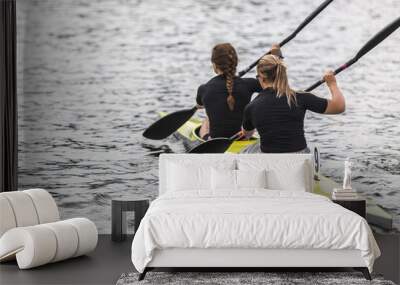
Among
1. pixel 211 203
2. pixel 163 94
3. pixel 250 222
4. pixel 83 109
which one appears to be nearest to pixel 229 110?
pixel 163 94

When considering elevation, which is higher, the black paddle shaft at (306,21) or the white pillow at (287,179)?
the black paddle shaft at (306,21)

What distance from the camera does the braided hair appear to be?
7492 millimetres

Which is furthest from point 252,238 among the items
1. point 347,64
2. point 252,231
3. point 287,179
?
point 347,64

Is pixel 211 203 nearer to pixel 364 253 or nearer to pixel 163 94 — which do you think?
pixel 364 253

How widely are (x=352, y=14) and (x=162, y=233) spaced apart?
12.4ft

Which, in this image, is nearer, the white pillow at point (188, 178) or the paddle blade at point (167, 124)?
→ the white pillow at point (188, 178)

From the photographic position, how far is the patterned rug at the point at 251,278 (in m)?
4.95

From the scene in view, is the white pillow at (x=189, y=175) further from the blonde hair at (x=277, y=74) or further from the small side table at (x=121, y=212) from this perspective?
the blonde hair at (x=277, y=74)

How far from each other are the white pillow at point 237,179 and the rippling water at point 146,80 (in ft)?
3.20

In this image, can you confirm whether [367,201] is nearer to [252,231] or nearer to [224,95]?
[224,95]

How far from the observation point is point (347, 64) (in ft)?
24.3

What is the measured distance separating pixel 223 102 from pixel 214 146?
0.51 meters

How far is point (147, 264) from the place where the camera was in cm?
504

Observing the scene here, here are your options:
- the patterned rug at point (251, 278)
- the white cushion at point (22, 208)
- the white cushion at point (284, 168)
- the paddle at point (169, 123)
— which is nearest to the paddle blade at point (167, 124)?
the paddle at point (169, 123)
